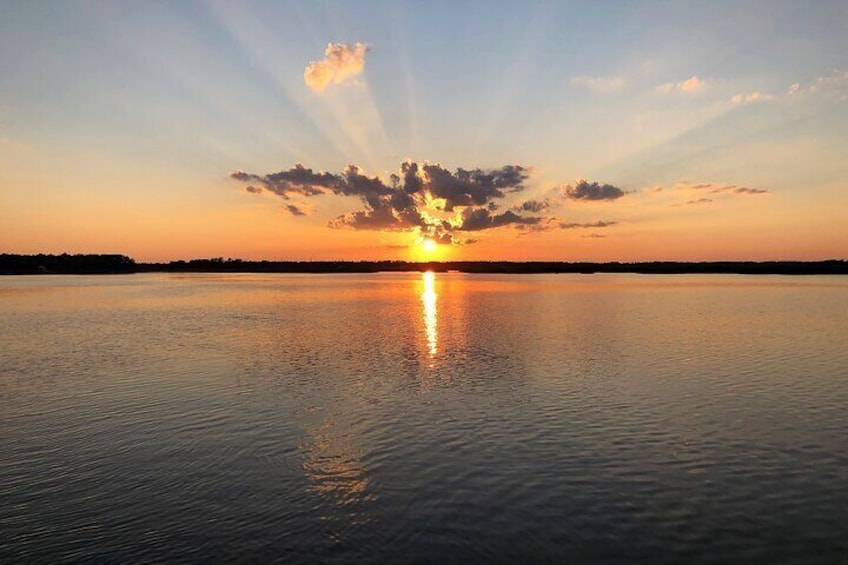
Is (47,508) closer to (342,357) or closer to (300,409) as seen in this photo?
(300,409)

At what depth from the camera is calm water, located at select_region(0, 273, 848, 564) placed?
11055 millimetres

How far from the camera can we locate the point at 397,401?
74.4ft

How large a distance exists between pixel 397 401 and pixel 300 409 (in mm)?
4048

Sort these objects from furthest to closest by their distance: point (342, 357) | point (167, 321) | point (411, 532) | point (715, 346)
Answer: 1. point (167, 321)
2. point (715, 346)
3. point (342, 357)
4. point (411, 532)

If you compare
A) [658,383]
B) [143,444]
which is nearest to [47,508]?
[143,444]

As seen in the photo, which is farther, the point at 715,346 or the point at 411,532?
the point at 715,346

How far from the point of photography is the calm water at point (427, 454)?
11.1 meters

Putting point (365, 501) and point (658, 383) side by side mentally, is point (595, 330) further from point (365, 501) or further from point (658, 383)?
point (365, 501)

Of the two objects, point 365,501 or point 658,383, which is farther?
point 658,383

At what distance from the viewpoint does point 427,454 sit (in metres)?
16.3

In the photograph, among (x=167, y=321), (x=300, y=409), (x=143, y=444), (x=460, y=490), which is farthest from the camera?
(x=167, y=321)

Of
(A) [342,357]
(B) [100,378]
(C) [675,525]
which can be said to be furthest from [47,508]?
(A) [342,357]

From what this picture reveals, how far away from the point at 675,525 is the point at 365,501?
23.3ft

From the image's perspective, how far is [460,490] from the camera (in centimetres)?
1355
